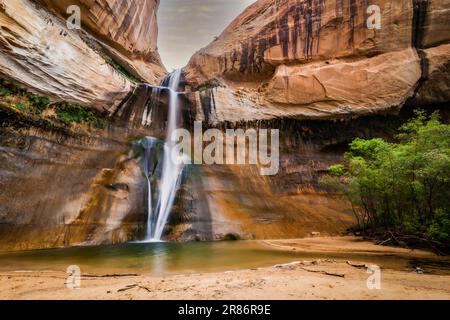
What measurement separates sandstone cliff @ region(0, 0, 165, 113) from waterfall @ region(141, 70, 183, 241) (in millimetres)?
3242

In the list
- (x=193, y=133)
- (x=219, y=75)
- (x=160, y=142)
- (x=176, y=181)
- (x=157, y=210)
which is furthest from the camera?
(x=219, y=75)

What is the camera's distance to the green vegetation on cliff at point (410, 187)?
29.5 ft

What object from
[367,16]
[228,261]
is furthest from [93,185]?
[367,16]

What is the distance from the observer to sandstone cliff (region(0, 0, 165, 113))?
42.3ft

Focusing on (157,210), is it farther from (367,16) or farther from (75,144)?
(367,16)

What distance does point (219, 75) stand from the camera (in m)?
24.4

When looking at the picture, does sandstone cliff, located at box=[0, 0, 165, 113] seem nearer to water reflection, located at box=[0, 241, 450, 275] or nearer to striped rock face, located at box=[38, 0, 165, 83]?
striped rock face, located at box=[38, 0, 165, 83]

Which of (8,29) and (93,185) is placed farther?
(93,185)

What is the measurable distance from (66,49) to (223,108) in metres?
10.1

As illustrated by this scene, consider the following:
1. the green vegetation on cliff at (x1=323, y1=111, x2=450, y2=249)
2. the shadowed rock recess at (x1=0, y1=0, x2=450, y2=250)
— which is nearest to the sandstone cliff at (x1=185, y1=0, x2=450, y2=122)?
the shadowed rock recess at (x1=0, y1=0, x2=450, y2=250)

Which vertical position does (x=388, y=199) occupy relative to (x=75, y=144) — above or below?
below

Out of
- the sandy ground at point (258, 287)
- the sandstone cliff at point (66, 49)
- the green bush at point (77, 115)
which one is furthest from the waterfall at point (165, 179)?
the sandy ground at point (258, 287)
